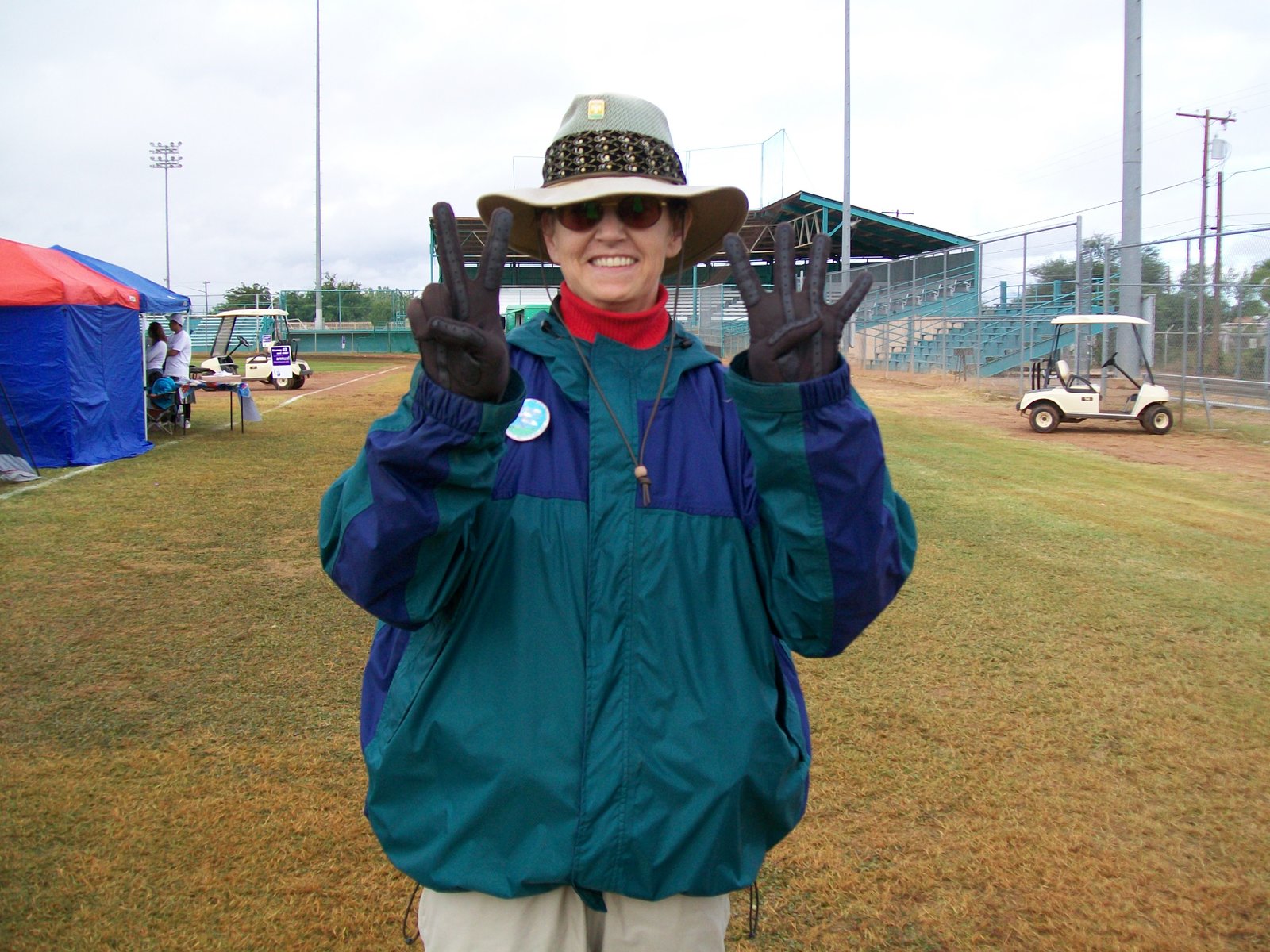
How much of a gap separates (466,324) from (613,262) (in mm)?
386

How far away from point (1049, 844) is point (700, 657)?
7.18 ft

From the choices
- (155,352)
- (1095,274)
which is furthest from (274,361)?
(1095,274)

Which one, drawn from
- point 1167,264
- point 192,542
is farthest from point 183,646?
point 1167,264

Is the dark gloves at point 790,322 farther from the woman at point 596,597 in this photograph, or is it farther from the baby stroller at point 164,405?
the baby stroller at point 164,405

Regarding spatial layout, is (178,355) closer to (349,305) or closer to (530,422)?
(530,422)

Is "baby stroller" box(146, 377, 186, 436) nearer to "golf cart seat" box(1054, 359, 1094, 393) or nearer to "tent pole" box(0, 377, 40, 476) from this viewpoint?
"tent pole" box(0, 377, 40, 476)

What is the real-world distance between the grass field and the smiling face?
1927 mm

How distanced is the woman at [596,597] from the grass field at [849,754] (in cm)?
140

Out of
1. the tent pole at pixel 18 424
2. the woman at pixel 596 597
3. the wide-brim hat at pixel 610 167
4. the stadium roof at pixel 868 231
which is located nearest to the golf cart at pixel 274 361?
the tent pole at pixel 18 424

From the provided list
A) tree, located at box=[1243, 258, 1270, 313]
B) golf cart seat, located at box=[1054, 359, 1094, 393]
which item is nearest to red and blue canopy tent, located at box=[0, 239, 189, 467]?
golf cart seat, located at box=[1054, 359, 1094, 393]

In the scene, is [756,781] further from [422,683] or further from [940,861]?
[940,861]

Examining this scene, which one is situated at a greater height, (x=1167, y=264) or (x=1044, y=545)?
(x=1167, y=264)

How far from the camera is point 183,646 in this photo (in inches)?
199

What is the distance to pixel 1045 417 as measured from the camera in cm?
1499
